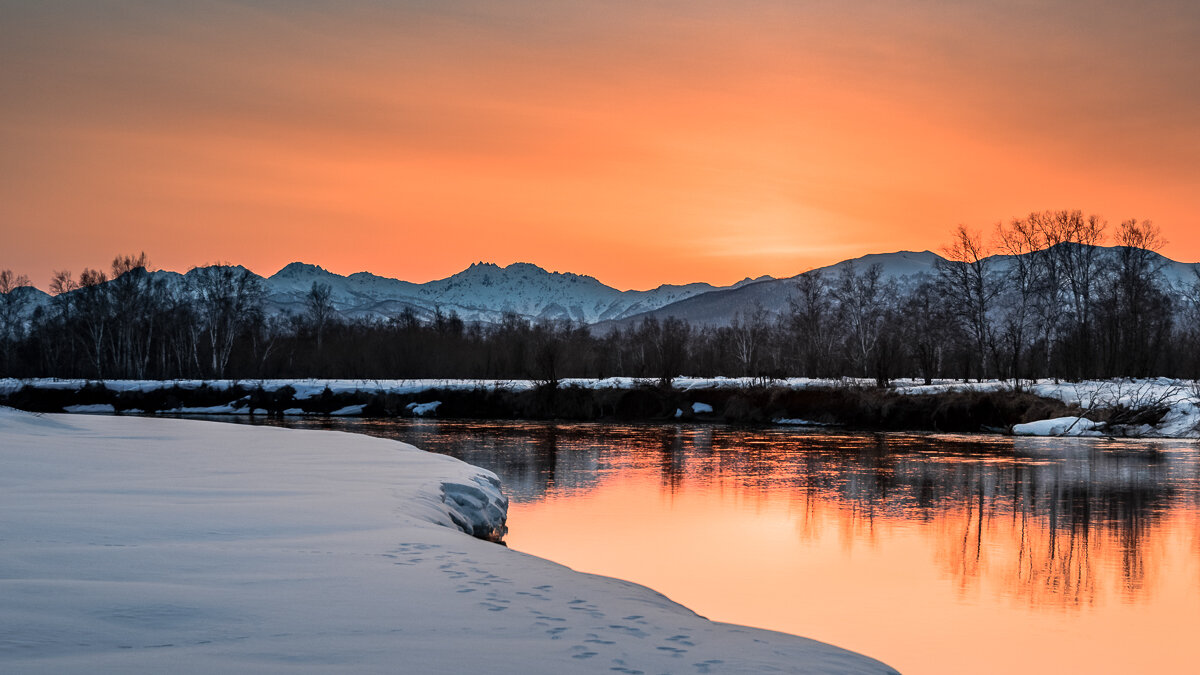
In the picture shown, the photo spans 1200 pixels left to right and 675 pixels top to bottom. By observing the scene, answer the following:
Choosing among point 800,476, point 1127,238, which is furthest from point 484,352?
point 800,476

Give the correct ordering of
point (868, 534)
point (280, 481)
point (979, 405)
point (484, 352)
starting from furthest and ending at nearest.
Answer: point (484, 352)
point (979, 405)
point (868, 534)
point (280, 481)

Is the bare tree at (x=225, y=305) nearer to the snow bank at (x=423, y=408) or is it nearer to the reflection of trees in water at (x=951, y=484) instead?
the snow bank at (x=423, y=408)

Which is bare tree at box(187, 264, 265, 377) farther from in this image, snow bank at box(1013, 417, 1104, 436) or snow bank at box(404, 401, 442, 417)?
snow bank at box(1013, 417, 1104, 436)

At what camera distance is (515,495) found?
18453 mm

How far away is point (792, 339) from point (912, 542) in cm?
9745

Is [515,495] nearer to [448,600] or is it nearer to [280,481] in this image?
[280,481]

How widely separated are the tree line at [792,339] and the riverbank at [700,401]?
2922 millimetres

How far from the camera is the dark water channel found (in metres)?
9.20

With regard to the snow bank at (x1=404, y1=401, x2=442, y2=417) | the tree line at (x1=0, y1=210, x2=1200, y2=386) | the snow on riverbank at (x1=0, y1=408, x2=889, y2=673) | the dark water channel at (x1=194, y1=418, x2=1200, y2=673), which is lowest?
the dark water channel at (x1=194, y1=418, x2=1200, y2=673)

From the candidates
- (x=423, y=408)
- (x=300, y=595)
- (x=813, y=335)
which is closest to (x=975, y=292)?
(x=813, y=335)

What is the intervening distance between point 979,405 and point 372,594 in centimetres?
3692

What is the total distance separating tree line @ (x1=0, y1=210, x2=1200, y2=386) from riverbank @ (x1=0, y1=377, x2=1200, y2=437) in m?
2.92

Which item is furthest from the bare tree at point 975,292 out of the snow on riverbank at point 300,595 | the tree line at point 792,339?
the snow on riverbank at point 300,595

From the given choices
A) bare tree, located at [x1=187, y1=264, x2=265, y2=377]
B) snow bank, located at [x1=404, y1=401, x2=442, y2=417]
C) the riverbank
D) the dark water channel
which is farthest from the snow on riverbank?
bare tree, located at [x1=187, y1=264, x2=265, y2=377]
